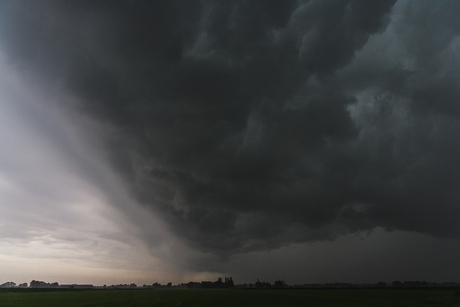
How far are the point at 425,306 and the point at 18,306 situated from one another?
10041 centimetres

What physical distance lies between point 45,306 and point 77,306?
24.8ft

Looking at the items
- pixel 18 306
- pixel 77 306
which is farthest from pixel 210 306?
pixel 18 306

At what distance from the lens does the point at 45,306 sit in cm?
6606

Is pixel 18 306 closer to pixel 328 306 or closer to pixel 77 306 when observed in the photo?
pixel 77 306

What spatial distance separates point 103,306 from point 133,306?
318 inches

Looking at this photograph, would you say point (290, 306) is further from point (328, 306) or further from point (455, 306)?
point (455, 306)

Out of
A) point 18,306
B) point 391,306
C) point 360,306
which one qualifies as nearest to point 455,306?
point 391,306

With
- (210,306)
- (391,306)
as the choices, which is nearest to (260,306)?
(210,306)

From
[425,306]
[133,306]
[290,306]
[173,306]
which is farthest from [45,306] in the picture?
[425,306]

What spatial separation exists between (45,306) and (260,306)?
53629 millimetres

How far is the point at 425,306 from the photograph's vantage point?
65875mm

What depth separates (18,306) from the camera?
65.3 meters

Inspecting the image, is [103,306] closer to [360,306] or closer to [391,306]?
[360,306]

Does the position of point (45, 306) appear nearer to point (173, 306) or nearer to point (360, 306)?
point (173, 306)
